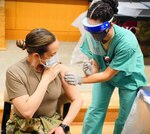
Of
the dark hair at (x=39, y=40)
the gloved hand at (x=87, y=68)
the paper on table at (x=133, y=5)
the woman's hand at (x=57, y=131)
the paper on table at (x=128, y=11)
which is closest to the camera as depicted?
the dark hair at (x=39, y=40)

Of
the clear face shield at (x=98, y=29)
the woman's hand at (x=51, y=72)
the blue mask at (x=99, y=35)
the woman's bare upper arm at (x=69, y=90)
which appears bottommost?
A: the woman's bare upper arm at (x=69, y=90)

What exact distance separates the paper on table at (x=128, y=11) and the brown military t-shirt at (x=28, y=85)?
1.62m

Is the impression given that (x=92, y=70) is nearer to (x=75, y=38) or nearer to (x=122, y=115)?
(x=122, y=115)

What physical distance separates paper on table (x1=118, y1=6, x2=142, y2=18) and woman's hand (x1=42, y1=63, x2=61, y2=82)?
1632 millimetres

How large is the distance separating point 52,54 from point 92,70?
0.47 meters

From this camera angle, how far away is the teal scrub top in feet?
6.16

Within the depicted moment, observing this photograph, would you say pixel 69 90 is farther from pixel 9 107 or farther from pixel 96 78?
pixel 9 107

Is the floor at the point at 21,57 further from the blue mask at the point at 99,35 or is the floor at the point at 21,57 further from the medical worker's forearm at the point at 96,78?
the blue mask at the point at 99,35

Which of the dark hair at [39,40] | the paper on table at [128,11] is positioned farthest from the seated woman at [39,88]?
the paper on table at [128,11]

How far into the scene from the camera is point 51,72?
1674 millimetres

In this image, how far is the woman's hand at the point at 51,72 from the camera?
65.3 inches

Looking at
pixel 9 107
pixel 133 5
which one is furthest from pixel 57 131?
pixel 133 5

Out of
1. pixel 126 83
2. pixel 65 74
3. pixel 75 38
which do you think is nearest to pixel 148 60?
pixel 75 38

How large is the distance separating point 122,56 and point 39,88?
552mm
